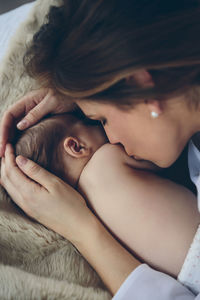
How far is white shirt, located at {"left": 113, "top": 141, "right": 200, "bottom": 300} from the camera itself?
2.37 feet

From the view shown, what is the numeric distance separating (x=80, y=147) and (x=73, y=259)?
34cm

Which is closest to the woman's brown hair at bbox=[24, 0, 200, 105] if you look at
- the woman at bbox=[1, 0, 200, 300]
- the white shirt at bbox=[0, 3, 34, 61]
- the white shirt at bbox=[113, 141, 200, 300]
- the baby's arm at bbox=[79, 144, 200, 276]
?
the woman at bbox=[1, 0, 200, 300]

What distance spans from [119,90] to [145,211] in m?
0.33

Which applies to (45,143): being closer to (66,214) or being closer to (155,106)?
(66,214)

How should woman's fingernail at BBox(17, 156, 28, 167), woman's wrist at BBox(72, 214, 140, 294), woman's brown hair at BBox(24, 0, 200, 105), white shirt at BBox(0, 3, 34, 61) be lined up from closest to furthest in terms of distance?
woman's brown hair at BBox(24, 0, 200, 105) < woman's wrist at BBox(72, 214, 140, 294) < woman's fingernail at BBox(17, 156, 28, 167) < white shirt at BBox(0, 3, 34, 61)

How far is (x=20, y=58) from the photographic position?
3.66 feet

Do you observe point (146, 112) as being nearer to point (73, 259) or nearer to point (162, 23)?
point (162, 23)

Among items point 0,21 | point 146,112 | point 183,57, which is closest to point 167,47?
point 183,57

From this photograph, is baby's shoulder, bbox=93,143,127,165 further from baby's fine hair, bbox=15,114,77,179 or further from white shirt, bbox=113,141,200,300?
white shirt, bbox=113,141,200,300

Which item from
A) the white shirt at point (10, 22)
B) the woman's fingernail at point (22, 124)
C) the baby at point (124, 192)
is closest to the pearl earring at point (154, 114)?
the baby at point (124, 192)

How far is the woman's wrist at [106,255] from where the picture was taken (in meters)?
0.77

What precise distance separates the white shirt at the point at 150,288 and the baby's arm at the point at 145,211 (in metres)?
0.06

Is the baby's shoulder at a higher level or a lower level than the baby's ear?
lower

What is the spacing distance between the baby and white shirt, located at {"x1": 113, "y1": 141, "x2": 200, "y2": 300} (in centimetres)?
4
